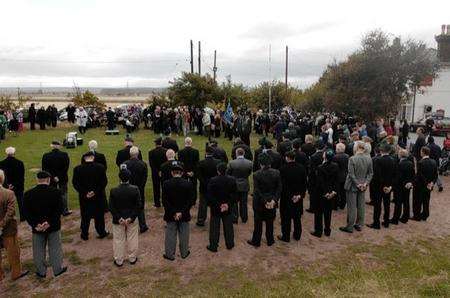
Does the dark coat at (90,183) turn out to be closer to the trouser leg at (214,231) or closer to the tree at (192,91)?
the trouser leg at (214,231)

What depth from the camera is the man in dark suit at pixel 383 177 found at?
9016 mm

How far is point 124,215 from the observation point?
274 inches

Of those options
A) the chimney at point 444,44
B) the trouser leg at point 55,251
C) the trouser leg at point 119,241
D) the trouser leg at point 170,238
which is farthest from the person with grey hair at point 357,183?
the chimney at point 444,44

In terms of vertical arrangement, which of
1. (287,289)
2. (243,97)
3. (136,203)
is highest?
(243,97)

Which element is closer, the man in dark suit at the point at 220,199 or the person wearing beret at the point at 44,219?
the person wearing beret at the point at 44,219

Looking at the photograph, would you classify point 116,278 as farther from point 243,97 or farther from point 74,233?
point 243,97

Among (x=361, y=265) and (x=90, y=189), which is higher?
(x=90, y=189)

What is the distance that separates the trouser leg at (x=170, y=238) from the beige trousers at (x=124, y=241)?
55cm

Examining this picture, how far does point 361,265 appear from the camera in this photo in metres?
7.45

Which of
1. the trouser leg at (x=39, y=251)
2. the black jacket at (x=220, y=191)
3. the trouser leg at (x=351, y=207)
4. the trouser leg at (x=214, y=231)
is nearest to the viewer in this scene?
the trouser leg at (x=39, y=251)

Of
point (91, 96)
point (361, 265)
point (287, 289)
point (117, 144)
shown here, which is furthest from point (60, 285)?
point (91, 96)

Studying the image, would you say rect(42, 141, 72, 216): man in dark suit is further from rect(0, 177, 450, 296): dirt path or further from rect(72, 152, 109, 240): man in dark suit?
rect(72, 152, 109, 240): man in dark suit

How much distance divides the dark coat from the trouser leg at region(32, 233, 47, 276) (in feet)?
4.86

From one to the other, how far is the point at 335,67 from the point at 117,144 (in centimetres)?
1239
